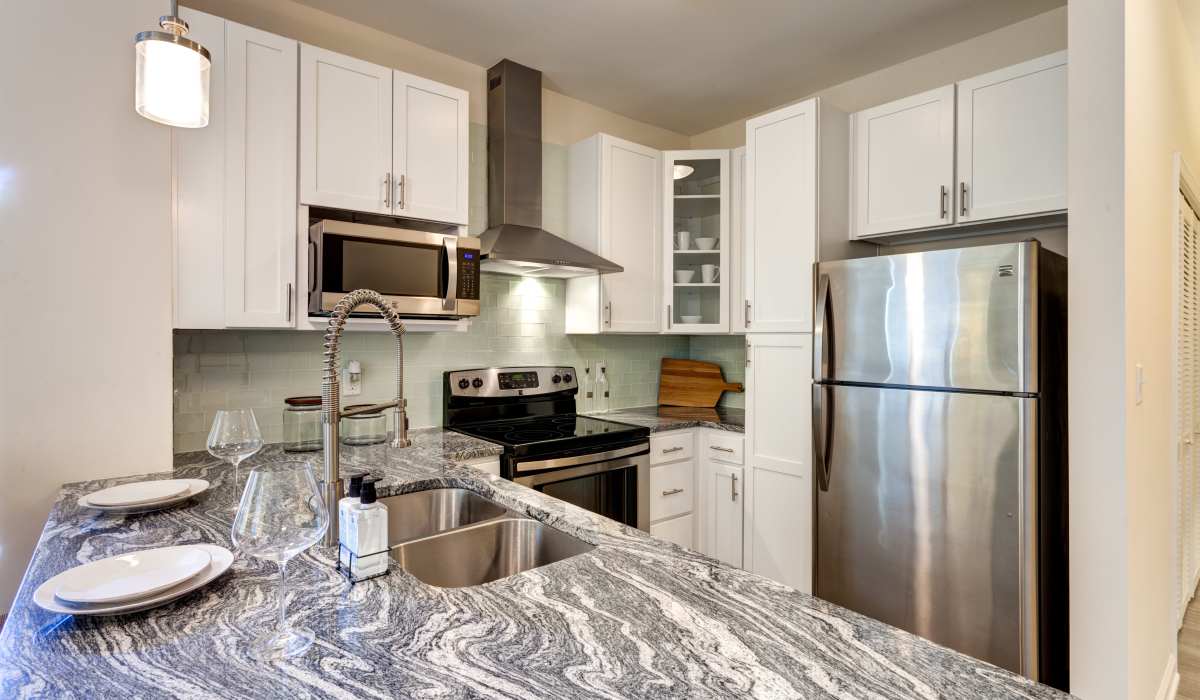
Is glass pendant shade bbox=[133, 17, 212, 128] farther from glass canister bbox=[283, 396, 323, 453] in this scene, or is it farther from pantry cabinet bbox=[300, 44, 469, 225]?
glass canister bbox=[283, 396, 323, 453]

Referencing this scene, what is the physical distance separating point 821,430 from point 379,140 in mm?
2125

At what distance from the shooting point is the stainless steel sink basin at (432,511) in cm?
171

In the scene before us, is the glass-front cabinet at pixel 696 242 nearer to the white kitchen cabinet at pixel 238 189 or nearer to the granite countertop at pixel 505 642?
the white kitchen cabinet at pixel 238 189

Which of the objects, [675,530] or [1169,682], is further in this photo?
[675,530]

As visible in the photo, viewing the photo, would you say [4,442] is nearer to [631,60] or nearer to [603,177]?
[603,177]

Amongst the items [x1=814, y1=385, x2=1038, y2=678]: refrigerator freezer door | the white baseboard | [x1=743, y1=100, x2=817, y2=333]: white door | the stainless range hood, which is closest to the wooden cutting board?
[x1=743, y1=100, x2=817, y2=333]: white door

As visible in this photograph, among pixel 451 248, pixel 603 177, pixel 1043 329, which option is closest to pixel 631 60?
pixel 603 177

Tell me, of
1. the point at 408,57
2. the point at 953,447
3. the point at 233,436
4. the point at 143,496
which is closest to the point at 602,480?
the point at 953,447

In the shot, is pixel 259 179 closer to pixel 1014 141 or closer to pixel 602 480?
pixel 602 480

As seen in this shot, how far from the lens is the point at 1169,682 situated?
2184mm

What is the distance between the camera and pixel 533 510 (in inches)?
56.3

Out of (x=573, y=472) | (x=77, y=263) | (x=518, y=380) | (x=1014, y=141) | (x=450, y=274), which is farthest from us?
(x=518, y=380)

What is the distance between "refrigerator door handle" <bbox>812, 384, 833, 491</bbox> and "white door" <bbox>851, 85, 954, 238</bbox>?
886mm

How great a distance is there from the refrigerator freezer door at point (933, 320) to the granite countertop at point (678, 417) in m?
0.85
